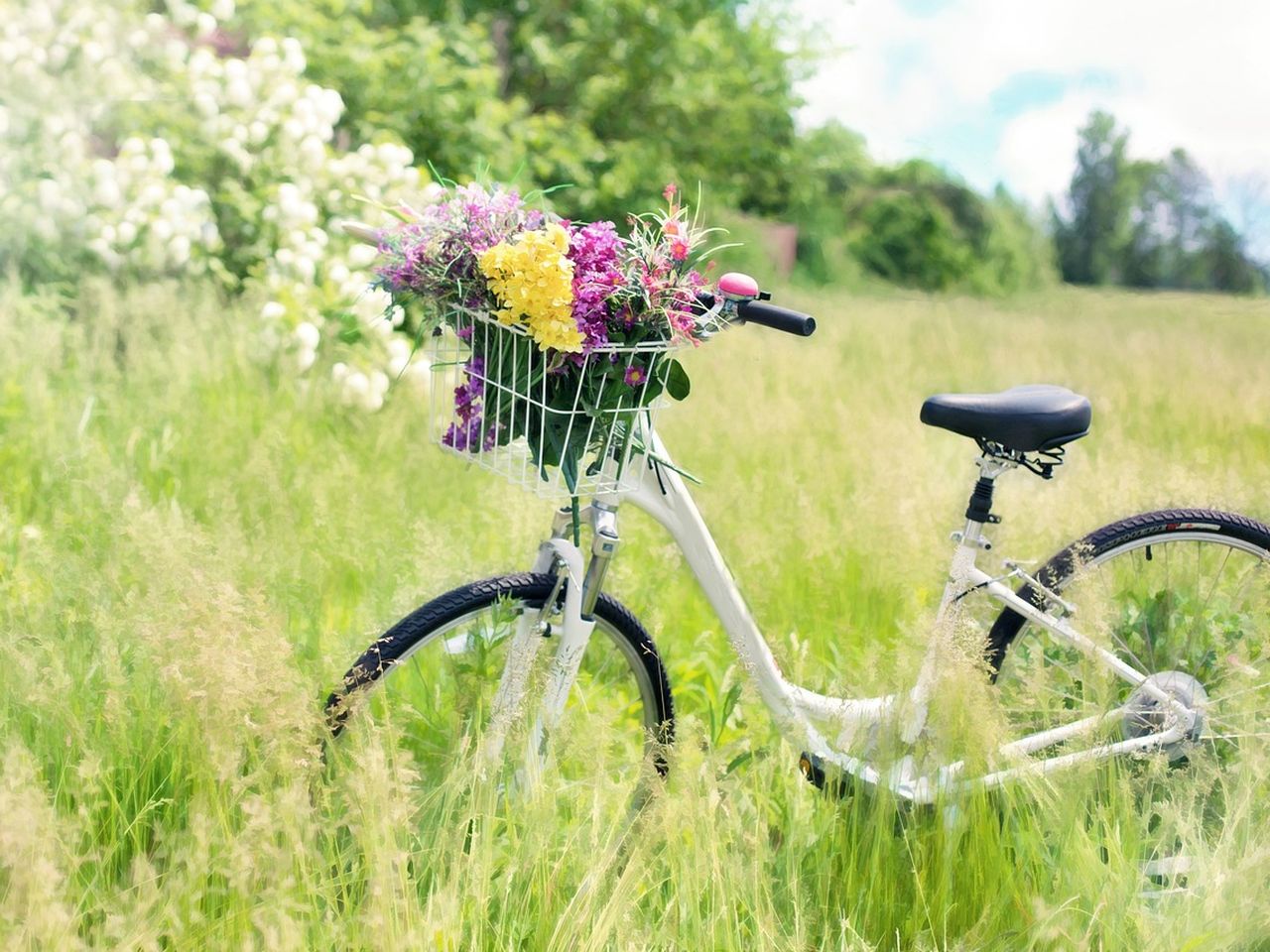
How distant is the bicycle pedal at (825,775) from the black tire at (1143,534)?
40cm

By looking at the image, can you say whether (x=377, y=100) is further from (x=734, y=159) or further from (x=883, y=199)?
(x=883, y=199)

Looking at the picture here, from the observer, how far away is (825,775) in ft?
8.39

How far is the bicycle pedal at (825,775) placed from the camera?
95.1 inches

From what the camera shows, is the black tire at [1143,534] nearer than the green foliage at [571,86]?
Yes

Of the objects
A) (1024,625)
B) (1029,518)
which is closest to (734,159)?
(1029,518)

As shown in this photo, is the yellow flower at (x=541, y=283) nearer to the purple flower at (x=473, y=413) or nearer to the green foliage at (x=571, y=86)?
the purple flower at (x=473, y=413)

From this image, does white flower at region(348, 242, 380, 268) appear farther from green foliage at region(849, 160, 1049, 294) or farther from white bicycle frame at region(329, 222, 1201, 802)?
green foliage at region(849, 160, 1049, 294)

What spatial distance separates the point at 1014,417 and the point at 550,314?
3.17 feet

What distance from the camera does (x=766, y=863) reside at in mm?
2428

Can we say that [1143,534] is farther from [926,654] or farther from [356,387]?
[356,387]

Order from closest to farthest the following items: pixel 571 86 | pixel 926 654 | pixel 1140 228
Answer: pixel 926 654 → pixel 571 86 → pixel 1140 228

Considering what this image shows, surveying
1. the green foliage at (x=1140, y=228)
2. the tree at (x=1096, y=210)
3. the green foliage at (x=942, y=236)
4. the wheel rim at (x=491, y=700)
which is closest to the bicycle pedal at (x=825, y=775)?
the wheel rim at (x=491, y=700)

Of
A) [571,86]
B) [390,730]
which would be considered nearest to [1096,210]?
[571,86]

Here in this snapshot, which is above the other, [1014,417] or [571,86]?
[571,86]
